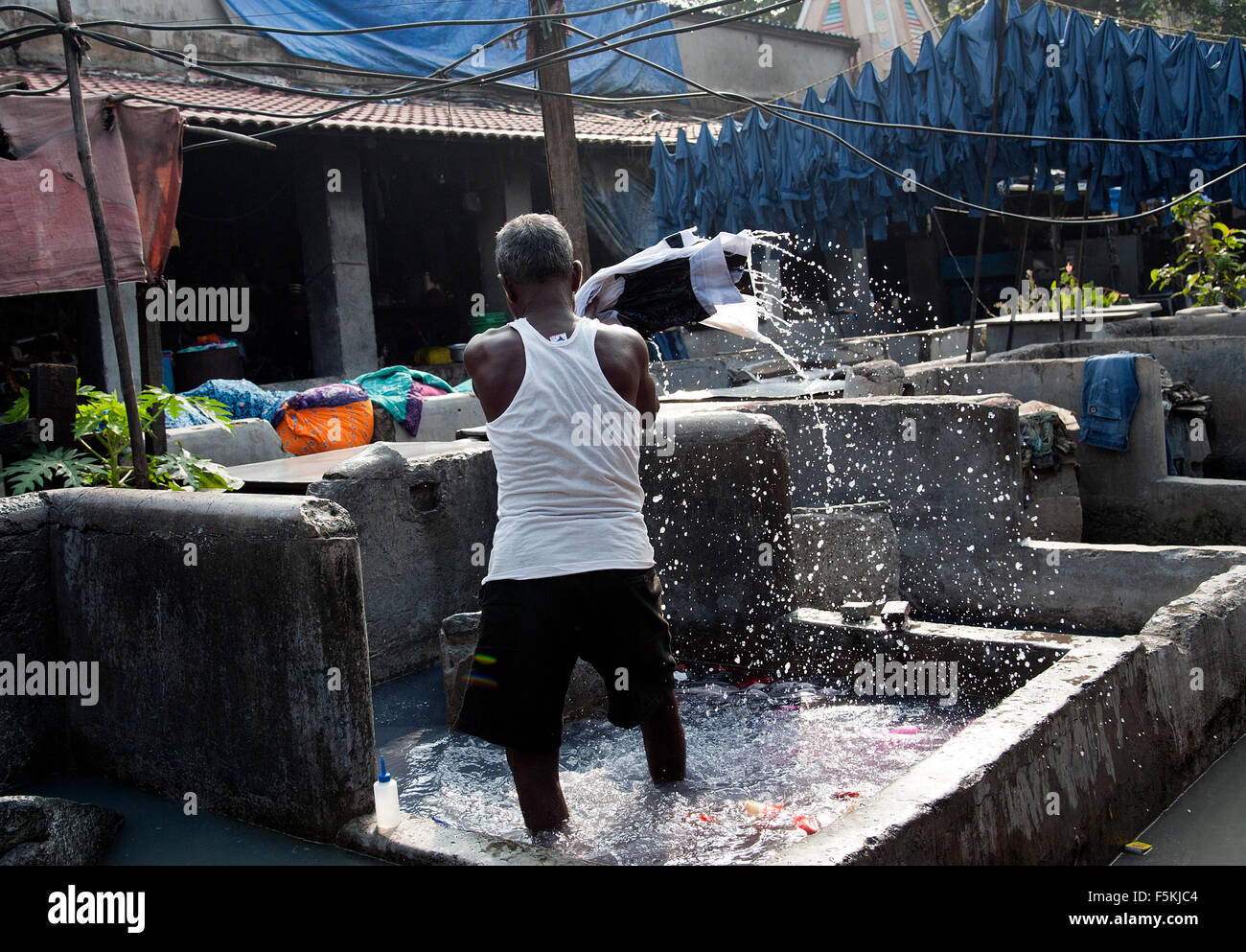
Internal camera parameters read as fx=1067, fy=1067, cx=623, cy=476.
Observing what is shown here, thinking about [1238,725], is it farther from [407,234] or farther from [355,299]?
[407,234]

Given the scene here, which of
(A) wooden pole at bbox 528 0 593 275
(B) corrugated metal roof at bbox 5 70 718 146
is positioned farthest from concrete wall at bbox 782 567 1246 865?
(B) corrugated metal roof at bbox 5 70 718 146

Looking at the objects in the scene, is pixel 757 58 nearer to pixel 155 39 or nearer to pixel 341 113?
pixel 341 113

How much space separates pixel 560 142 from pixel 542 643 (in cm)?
553

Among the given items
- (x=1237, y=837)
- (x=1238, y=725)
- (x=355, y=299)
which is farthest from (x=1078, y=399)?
(x=355, y=299)

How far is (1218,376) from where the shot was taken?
8.61m

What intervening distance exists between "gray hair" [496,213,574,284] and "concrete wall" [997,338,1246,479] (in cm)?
641

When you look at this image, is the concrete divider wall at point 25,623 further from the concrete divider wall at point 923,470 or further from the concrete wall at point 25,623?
the concrete divider wall at point 923,470

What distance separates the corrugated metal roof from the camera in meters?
10.3

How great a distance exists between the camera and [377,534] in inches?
212

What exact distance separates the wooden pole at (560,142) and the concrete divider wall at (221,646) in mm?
4361

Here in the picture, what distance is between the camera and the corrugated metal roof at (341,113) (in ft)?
33.7

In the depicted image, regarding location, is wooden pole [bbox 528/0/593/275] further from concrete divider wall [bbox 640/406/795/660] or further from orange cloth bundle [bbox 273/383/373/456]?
concrete divider wall [bbox 640/406/795/660]

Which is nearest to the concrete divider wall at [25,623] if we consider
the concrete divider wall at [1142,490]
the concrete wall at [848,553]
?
the concrete wall at [848,553]
